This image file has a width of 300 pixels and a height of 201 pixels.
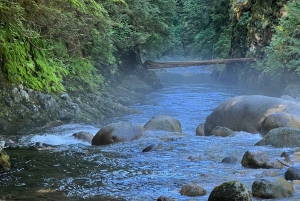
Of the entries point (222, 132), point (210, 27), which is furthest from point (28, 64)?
point (210, 27)

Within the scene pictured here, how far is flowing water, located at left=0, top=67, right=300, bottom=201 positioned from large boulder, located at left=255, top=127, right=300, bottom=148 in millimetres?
248

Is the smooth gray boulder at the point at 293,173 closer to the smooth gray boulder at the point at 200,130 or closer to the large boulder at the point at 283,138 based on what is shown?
the large boulder at the point at 283,138

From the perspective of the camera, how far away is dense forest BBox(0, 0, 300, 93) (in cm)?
1082

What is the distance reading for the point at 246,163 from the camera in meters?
7.40

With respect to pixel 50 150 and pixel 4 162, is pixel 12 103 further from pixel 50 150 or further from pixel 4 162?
pixel 4 162

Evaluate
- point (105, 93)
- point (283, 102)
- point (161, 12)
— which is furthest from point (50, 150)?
point (161, 12)

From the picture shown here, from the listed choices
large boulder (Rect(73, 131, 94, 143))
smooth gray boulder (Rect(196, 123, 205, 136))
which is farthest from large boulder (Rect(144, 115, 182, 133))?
large boulder (Rect(73, 131, 94, 143))

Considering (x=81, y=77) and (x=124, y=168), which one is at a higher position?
(x=81, y=77)

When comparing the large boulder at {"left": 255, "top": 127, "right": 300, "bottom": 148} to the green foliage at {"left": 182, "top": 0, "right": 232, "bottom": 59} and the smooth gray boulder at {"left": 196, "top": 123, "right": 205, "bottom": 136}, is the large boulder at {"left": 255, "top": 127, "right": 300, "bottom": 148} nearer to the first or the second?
the smooth gray boulder at {"left": 196, "top": 123, "right": 205, "bottom": 136}

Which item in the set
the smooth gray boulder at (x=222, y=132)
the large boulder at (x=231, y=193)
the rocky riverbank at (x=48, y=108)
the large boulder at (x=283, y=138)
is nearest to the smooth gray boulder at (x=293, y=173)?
the large boulder at (x=231, y=193)

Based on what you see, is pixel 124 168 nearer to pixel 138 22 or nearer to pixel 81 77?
pixel 81 77

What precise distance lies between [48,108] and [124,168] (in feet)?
15.9

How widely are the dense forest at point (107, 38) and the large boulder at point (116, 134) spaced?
2.70 meters

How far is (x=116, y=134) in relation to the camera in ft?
32.7
